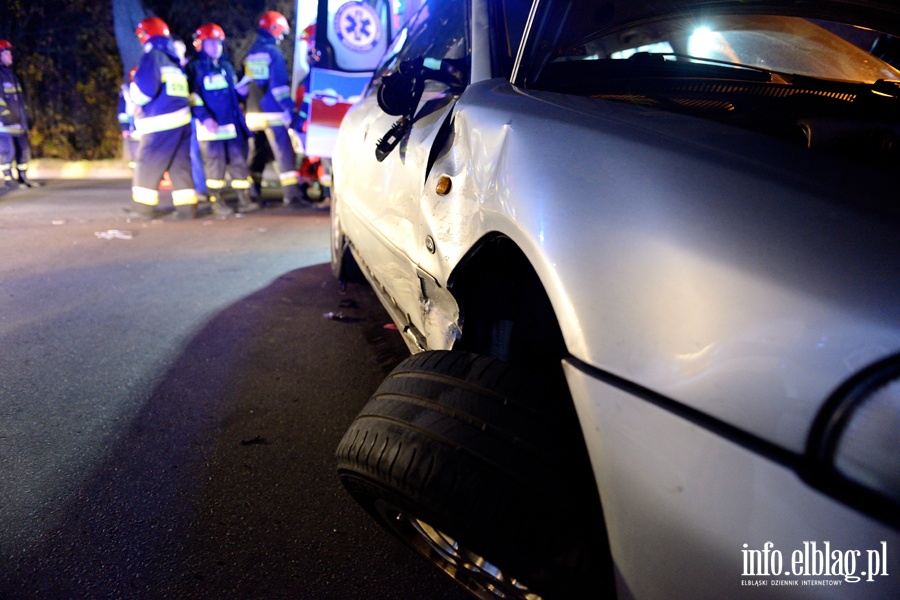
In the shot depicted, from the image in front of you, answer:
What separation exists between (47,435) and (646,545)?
7.47ft

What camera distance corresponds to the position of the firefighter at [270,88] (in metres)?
8.04

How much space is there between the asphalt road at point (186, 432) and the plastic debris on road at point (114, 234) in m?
1.09

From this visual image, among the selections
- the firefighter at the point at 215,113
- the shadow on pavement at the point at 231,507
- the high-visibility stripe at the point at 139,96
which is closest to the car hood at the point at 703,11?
the shadow on pavement at the point at 231,507

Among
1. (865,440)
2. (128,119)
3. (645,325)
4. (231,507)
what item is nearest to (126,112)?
(128,119)

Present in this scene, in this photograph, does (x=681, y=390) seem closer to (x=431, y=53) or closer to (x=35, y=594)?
(x=35, y=594)

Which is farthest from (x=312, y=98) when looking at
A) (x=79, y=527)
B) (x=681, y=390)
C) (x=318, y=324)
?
(x=681, y=390)

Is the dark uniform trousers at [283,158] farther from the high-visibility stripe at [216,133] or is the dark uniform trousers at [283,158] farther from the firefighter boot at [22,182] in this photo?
the firefighter boot at [22,182]

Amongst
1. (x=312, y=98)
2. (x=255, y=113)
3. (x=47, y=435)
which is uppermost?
(x=255, y=113)

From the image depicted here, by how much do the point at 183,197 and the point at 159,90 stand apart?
3.92 ft

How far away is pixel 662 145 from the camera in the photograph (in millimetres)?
1142

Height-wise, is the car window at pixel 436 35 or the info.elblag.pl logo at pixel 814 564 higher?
the car window at pixel 436 35

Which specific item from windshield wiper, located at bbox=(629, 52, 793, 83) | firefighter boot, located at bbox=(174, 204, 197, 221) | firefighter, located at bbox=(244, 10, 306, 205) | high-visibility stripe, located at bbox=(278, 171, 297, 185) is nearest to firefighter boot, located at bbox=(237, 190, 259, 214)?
high-visibility stripe, located at bbox=(278, 171, 297, 185)

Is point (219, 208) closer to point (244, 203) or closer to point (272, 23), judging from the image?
point (244, 203)

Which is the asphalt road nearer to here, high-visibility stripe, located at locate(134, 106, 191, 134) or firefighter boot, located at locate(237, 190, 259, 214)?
high-visibility stripe, located at locate(134, 106, 191, 134)
